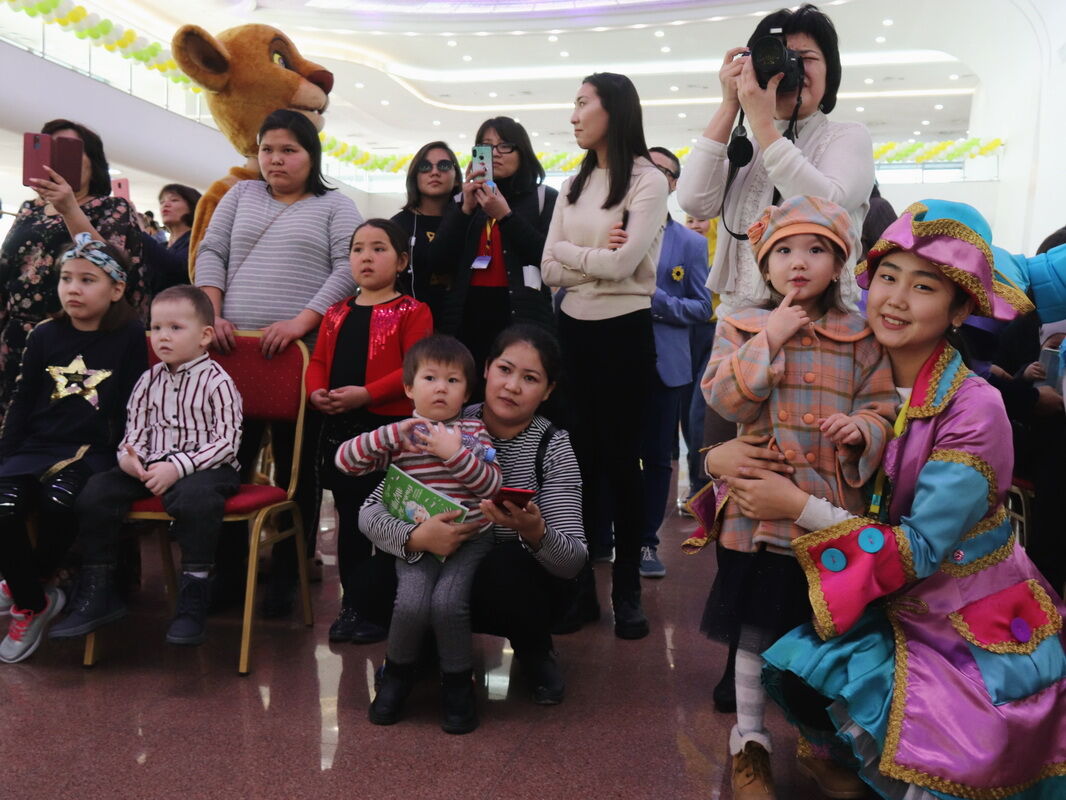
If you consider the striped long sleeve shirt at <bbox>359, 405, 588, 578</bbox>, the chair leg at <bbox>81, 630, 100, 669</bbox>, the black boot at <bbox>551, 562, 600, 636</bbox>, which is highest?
the striped long sleeve shirt at <bbox>359, 405, 588, 578</bbox>

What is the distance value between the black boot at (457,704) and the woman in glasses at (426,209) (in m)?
1.33

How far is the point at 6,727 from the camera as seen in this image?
2051 mm

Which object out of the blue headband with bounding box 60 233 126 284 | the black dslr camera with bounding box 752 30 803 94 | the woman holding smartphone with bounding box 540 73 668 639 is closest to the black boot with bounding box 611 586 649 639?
the woman holding smartphone with bounding box 540 73 668 639

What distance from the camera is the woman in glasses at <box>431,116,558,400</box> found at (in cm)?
282

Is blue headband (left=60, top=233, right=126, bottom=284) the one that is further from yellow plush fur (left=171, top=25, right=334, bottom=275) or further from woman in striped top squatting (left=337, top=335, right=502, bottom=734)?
woman in striped top squatting (left=337, top=335, right=502, bottom=734)

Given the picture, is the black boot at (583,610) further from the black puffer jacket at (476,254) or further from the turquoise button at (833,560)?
the turquoise button at (833,560)

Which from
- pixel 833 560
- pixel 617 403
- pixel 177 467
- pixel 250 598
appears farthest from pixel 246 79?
pixel 833 560

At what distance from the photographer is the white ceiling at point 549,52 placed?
41.1 ft

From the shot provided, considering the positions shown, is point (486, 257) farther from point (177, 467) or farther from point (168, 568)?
point (168, 568)

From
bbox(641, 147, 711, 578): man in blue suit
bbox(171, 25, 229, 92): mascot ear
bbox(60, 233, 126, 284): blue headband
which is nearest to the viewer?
bbox(60, 233, 126, 284): blue headband

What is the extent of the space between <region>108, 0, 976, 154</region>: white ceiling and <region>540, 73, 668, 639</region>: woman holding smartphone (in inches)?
397

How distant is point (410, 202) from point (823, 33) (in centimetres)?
151

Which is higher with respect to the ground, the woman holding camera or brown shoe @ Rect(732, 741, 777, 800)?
the woman holding camera

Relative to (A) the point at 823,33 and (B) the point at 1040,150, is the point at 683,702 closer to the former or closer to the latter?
(A) the point at 823,33
